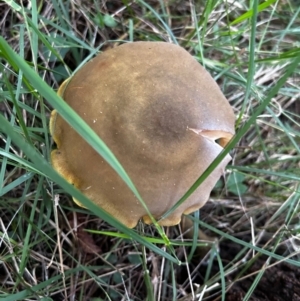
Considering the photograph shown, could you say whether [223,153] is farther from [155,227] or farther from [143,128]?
[155,227]

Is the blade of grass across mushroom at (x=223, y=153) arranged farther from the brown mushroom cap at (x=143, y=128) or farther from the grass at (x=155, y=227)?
the grass at (x=155, y=227)

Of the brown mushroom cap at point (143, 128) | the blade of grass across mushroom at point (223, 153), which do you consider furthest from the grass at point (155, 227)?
the blade of grass across mushroom at point (223, 153)

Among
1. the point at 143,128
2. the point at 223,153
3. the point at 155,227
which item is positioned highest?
the point at 143,128

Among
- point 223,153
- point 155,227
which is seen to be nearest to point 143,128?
point 223,153

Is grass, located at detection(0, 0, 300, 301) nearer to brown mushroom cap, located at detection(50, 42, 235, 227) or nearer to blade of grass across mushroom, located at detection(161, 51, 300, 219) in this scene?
brown mushroom cap, located at detection(50, 42, 235, 227)

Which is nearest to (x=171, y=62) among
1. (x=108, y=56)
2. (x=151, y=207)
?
(x=108, y=56)
